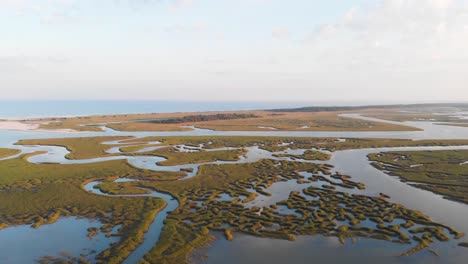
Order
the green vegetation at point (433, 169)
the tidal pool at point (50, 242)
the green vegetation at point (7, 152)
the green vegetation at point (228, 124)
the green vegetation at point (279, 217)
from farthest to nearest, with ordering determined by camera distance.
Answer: the green vegetation at point (228, 124) → the green vegetation at point (7, 152) → the green vegetation at point (433, 169) → the green vegetation at point (279, 217) → the tidal pool at point (50, 242)

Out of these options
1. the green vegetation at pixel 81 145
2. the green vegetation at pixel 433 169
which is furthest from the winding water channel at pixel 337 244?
the green vegetation at pixel 81 145

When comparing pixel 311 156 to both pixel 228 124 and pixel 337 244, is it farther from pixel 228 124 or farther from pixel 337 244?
pixel 228 124

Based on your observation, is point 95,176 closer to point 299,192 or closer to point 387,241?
point 299,192

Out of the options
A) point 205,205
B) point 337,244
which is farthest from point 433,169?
point 205,205

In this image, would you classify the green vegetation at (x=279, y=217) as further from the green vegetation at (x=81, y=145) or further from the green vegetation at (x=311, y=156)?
the green vegetation at (x=81, y=145)

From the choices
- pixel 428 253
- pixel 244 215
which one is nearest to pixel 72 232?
pixel 244 215

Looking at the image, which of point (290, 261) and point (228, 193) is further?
point (228, 193)

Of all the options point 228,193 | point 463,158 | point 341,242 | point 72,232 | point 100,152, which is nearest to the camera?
point 341,242

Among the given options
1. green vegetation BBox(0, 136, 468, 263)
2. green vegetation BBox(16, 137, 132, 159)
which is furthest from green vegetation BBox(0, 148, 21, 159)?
green vegetation BBox(16, 137, 132, 159)
